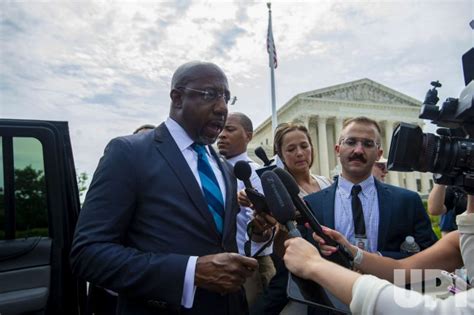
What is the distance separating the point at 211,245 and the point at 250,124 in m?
3.20

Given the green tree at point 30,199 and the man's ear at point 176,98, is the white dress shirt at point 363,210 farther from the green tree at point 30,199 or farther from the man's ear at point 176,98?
the green tree at point 30,199

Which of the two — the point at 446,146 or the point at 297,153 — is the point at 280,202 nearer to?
the point at 446,146

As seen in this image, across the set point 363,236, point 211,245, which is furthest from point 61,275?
point 363,236

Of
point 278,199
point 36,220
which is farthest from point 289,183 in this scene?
point 36,220

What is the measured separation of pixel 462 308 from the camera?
110 centimetres

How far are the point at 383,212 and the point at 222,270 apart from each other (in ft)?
4.81

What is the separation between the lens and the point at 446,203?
4.45 m

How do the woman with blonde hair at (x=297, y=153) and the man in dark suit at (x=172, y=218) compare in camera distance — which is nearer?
the man in dark suit at (x=172, y=218)

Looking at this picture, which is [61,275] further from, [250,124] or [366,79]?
[366,79]

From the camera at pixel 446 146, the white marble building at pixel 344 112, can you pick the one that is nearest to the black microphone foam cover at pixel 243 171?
the camera at pixel 446 146

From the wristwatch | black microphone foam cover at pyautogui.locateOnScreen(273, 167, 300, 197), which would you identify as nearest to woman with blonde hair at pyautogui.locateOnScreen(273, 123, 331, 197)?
the wristwatch

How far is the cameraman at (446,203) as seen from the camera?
3.91 m

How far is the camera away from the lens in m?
1.39

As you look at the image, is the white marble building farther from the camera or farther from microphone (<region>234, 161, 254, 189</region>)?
the camera
